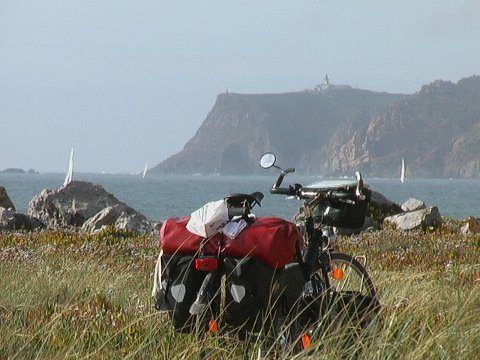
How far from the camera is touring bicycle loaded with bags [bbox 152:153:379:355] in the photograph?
234 inches

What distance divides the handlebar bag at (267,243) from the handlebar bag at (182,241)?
9 cm

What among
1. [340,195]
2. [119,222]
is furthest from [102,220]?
[340,195]

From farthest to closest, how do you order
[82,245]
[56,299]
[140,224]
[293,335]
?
[140,224] → [82,245] → [56,299] → [293,335]

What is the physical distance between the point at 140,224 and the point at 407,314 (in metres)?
16.6

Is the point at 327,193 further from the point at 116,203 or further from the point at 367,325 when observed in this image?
the point at 116,203

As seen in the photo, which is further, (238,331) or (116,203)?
(116,203)

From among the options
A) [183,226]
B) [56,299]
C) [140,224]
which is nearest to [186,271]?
[183,226]

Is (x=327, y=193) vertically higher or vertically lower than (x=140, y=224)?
higher

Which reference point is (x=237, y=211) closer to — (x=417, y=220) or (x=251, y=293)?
(x=251, y=293)

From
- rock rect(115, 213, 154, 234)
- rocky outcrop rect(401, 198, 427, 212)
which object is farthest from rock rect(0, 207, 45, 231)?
rocky outcrop rect(401, 198, 427, 212)

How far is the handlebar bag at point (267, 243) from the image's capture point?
5.97 metres

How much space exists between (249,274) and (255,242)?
0.66 ft

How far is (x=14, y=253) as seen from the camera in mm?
16047

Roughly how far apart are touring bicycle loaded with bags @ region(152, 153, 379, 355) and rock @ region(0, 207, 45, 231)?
18.1 metres
